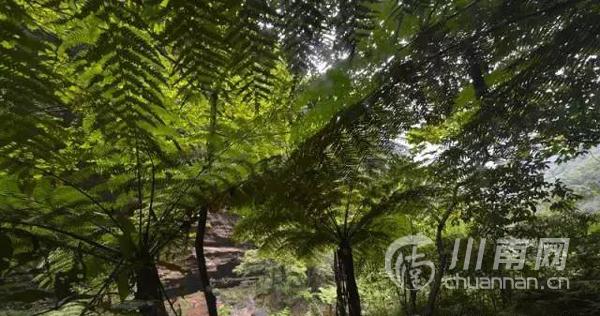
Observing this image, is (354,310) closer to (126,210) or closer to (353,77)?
(126,210)

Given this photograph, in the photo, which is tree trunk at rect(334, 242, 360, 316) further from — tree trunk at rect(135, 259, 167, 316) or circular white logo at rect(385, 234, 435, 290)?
tree trunk at rect(135, 259, 167, 316)

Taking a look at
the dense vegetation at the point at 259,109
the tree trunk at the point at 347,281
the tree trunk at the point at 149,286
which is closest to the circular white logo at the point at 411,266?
the tree trunk at the point at 347,281

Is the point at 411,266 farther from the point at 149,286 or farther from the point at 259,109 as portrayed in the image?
the point at 259,109

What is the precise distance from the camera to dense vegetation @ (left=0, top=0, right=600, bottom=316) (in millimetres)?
533

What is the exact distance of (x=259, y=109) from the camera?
105 cm

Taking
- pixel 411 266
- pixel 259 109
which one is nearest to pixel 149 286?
pixel 259 109

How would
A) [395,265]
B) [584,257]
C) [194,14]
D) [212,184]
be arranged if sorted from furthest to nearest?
[395,265], [584,257], [212,184], [194,14]

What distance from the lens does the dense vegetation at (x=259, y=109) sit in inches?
21.0

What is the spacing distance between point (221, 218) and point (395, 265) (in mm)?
4225

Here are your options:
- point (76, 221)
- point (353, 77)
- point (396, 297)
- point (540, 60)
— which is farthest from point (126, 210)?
point (396, 297)

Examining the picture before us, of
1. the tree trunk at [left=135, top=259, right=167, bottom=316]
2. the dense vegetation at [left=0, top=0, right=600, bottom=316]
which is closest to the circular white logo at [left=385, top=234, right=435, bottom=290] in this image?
the dense vegetation at [left=0, top=0, right=600, bottom=316]

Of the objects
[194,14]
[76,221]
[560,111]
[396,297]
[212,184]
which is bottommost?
[396,297]

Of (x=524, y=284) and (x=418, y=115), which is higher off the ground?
(x=418, y=115)

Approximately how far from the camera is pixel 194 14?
→ 0.46m
